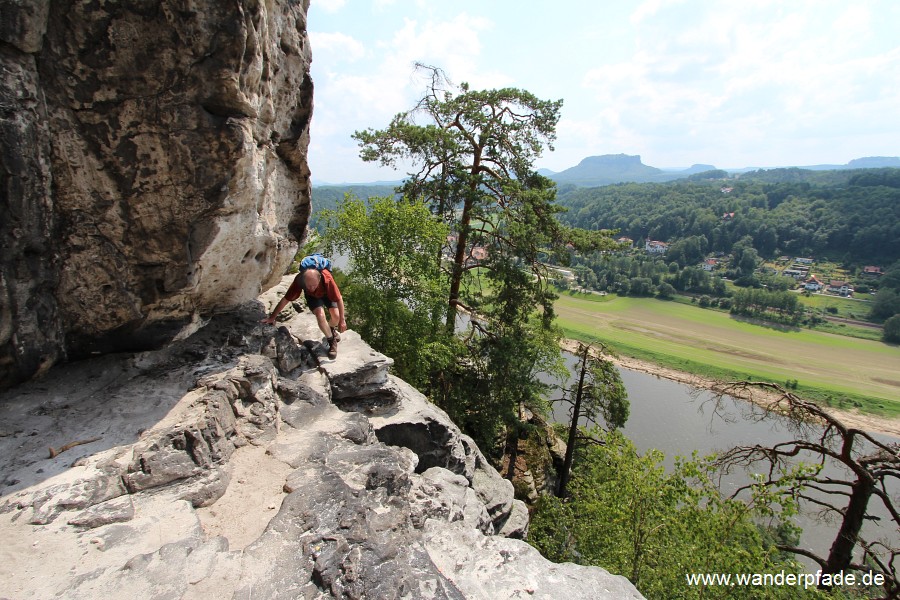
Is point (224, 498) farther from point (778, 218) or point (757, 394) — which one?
point (778, 218)

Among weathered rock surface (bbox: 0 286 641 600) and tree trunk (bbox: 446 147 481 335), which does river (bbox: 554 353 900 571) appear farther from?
weathered rock surface (bbox: 0 286 641 600)

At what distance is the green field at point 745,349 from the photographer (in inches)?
1366

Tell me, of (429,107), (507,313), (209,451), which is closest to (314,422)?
(209,451)

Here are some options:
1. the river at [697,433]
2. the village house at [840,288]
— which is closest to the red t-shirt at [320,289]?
the river at [697,433]

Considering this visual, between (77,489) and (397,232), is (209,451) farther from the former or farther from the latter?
(397,232)

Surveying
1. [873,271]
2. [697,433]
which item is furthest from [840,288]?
[697,433]

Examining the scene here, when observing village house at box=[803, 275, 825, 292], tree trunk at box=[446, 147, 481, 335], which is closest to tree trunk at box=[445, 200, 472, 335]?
tree trunk at box=[446, 147, 481, 335]

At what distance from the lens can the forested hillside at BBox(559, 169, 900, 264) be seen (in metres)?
79.9

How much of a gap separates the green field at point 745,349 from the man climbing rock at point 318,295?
106 feet

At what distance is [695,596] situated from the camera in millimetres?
6250

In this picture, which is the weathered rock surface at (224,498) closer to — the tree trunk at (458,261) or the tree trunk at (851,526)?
the tree trunk at (851,526)

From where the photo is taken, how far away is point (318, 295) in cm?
651

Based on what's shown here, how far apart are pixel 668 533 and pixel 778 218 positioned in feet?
355

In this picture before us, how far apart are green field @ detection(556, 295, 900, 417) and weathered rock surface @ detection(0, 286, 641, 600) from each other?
110 feet
